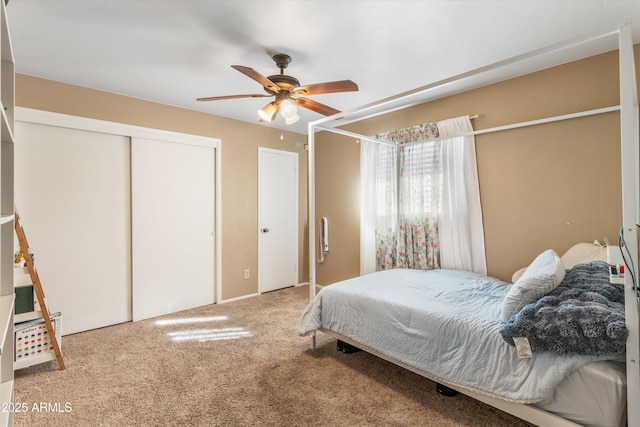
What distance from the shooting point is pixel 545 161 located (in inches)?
108

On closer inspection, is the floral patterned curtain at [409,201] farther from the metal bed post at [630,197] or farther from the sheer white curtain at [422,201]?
the metal bed post at [630,197]

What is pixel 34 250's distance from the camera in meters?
2.92

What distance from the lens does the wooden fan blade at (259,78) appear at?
6.74ft

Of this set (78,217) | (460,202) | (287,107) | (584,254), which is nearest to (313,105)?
(287,107)

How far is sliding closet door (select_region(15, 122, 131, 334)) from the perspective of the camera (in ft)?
9.52

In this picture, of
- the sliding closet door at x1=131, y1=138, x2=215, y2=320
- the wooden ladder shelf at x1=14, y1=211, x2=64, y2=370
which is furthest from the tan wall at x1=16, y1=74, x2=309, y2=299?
the wooden ladder shelf at x1=14, y1=211, x2=64, y2=370

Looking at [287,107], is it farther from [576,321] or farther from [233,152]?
[576,321]

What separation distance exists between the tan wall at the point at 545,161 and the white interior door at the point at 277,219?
2.14m

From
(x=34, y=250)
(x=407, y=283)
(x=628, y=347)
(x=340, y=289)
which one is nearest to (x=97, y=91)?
(x=34, y=250)

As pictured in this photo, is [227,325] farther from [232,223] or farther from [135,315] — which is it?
[232,223]

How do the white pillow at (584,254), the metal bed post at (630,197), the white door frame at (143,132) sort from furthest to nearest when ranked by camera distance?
the white door frame at (143,132) < the white pillow at (584,254) < the metal bed post at (630,197)

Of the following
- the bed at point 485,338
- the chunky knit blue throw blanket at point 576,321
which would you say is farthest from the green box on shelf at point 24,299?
the chunky knit blue throw blanket at point 576,321

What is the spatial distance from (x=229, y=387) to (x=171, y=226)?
217 cm

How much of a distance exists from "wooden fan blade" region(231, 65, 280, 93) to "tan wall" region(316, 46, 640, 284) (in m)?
1.90
